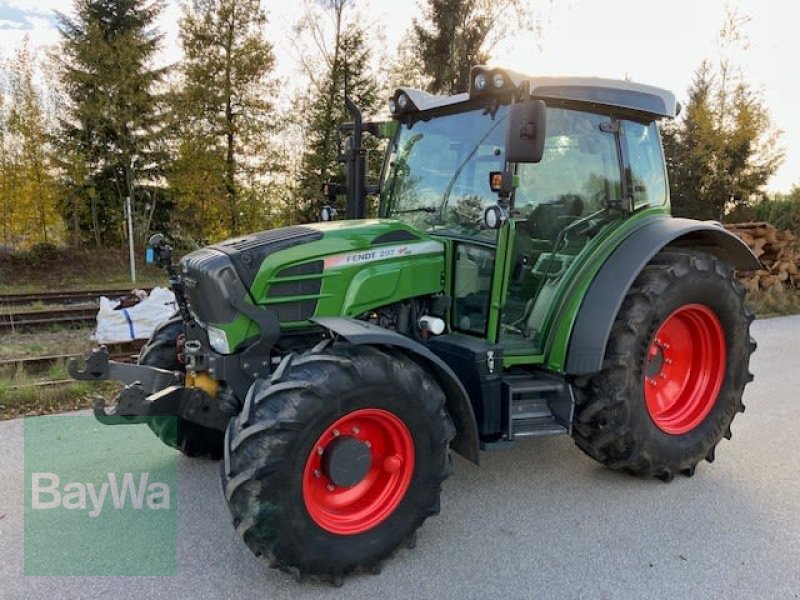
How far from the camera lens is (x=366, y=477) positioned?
9.69 ft

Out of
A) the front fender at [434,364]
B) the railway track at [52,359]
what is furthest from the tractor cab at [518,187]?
the railway track at [52,359]

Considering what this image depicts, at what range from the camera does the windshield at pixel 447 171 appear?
3.49 m

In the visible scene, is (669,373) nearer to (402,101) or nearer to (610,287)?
(610,287)

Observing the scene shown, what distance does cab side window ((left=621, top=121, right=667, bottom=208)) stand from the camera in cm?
397

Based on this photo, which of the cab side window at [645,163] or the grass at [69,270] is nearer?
the cab side window at [645,163]

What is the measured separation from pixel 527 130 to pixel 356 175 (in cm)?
164

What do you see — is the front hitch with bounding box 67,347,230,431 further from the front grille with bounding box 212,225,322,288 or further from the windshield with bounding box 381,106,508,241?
the windshield with bounding box 381,106,508,241

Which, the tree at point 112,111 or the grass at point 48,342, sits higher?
the tree at point 112,111

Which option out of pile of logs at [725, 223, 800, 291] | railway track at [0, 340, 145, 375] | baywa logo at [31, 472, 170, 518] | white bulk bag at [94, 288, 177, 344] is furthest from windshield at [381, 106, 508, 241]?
pile of logs at [725, 223, 800, 291]

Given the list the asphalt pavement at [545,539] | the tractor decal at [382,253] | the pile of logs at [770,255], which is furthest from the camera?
the pile of logs at [770,255]

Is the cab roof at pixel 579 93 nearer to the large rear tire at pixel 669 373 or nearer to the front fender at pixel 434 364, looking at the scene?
the large rear tire at pixel 669 373

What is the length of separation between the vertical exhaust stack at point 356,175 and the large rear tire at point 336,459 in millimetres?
1711

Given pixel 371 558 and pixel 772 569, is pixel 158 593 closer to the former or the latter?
pixel 371 558

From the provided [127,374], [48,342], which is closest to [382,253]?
[127,374]
